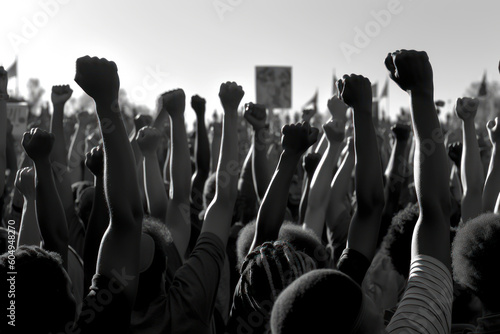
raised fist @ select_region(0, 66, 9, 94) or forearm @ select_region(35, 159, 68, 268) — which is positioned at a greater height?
raised fist @ select_region(0, 66, 9, 94)

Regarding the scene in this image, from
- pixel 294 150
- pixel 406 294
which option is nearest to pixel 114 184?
pixel 294 150

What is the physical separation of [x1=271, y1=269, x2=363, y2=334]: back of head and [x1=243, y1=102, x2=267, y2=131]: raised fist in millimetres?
1830

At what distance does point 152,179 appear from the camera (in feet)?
11.8

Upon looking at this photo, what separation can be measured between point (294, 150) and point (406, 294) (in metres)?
0.87

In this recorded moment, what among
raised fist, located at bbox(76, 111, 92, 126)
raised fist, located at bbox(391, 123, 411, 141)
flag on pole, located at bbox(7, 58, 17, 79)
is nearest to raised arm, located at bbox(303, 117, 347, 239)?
raised fist, located at bbox(391, 123, 411, 141)

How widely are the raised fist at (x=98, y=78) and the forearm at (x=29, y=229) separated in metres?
1.48

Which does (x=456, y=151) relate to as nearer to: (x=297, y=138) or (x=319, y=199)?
(x=319, y=199)

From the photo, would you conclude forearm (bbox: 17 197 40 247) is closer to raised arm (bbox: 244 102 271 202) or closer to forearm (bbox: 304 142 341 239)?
raised arm (bbox: 244 102 271 202)

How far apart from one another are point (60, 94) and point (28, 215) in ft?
4.52

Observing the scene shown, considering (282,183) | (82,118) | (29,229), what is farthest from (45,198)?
(82,118)

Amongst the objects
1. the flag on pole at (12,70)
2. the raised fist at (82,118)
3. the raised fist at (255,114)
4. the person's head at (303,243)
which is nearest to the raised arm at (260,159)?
the raised fist at (255,114)

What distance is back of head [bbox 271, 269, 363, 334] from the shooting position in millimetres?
1378

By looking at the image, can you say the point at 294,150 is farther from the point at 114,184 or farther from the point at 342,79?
the point at 114,184

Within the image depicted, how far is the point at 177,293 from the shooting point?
2.21m
